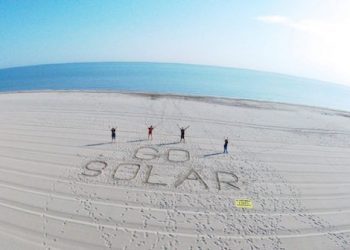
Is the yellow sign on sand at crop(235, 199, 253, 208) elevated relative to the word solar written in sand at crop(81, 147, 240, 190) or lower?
lower

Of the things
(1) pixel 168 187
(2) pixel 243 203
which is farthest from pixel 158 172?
(2) pixel 243 203

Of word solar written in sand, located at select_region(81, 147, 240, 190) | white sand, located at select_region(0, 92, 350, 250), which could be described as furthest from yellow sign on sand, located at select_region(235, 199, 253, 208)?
word solar written in sand, located at select_region(81, 147, 240, 190)

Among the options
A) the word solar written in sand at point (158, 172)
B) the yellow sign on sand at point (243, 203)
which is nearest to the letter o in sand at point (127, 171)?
the word solar written in sand at point (158, 172)

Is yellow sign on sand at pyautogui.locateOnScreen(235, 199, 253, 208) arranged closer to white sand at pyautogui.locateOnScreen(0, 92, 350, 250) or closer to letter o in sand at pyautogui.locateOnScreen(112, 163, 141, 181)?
white sand at pyautogui.locateOnScreen(0, 92, 350, 250)

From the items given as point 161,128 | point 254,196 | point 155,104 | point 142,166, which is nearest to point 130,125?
point 161,128

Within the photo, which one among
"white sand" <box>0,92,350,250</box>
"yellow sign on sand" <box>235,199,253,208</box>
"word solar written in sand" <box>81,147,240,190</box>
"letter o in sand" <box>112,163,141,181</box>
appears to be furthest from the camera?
"letter o in sand" <box>112,163,141,181</box>

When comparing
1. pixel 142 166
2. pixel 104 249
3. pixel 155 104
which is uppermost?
pixel 155 104

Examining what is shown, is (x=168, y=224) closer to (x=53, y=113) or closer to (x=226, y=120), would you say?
(x=226, y=120)
